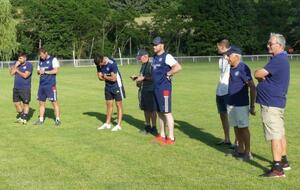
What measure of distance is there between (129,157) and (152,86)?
9.52ft

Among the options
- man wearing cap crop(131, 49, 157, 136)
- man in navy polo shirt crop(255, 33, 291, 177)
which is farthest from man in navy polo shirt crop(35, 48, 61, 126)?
man in navy polo shirt crop(255, 33, 291, 177)

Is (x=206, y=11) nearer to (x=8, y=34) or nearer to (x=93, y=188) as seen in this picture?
(x=8, y=34)

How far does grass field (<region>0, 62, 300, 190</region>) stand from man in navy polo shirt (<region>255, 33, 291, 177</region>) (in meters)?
0.45

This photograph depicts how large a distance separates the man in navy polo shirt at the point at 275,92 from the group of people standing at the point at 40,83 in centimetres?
684

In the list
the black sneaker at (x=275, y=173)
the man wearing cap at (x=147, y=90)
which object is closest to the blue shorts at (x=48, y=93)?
the man wearing cap at (x=147, y=90)

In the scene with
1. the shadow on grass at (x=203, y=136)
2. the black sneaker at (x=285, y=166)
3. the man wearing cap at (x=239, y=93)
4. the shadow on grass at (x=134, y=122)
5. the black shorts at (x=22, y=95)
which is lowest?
the shadow on grass at (x=134, y=122)

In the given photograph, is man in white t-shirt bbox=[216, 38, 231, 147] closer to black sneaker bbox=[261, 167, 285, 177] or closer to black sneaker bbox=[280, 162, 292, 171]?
black sneaker bbox=[280, 162, 292, 171]

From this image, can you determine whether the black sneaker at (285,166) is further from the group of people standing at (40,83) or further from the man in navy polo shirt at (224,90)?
the group of people standing at (40,83)

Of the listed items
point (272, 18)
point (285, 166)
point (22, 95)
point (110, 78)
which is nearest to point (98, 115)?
point (22, 95)

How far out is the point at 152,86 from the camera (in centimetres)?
1220

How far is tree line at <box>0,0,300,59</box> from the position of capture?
6775cm

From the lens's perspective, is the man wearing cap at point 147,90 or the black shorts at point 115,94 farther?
the black shorts at point 115,94

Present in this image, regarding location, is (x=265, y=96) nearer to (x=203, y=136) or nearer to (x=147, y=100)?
(x=203, y=136)

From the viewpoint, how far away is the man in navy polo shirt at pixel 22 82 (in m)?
14.1
